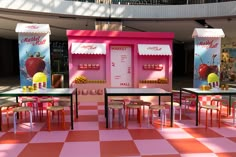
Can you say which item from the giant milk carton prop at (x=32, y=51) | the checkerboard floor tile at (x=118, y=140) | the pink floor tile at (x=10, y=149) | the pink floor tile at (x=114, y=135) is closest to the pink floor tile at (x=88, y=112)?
the checkerboard floor tile at (x=118, y=140)

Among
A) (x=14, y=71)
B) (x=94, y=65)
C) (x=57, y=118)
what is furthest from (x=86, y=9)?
(x=14, y=71)

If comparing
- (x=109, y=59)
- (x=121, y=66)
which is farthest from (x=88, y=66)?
(x=121, y=66)

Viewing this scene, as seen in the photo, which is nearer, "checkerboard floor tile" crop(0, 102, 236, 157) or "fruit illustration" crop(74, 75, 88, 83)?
"checkerboard floor tile" crop(0, 102, 236, 157)

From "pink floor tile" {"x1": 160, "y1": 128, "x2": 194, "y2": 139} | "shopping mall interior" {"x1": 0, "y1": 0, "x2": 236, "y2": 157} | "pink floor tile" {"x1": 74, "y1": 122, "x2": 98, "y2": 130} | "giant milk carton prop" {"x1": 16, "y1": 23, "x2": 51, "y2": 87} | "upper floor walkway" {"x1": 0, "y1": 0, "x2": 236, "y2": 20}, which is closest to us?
"shopping mall interior" {"x1": 0, "y1": 0, "x2": 236, "y2": 157}

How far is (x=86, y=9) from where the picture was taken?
9781 millimetres

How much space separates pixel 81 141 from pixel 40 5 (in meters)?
6.83

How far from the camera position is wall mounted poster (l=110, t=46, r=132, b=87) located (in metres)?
8.21

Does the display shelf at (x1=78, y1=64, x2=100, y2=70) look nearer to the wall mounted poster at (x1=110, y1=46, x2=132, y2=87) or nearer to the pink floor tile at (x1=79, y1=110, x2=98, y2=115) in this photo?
the wall mounted poster at (x1=110, y1=46, x2=132, y2=87)

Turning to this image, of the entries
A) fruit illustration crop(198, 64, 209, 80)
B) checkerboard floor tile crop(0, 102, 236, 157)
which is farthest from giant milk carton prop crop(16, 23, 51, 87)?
fruit illustration crop(198, 64, 209, 80)

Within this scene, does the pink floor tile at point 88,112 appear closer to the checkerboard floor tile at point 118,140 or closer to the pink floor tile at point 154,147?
the checkerboard floor tile at point 118,140

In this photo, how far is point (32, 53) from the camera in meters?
6.69

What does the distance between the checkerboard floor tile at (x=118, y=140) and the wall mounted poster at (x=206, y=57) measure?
2.29 metres

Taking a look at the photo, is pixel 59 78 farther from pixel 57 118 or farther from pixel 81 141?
pixel 81 141

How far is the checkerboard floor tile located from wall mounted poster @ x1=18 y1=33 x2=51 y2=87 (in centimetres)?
206
